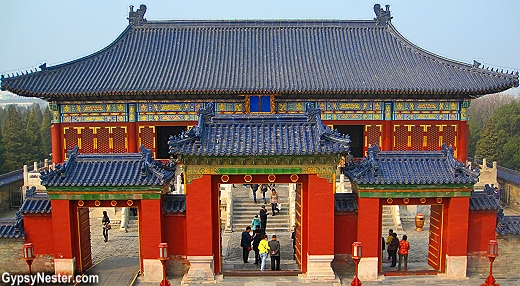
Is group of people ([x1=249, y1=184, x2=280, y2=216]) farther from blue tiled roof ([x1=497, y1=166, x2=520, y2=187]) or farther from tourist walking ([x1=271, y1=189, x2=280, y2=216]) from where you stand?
blue tiled roof ([x1=497, y1=166, x2=520, y2=187])

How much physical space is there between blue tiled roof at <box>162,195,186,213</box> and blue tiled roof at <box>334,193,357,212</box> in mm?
4627

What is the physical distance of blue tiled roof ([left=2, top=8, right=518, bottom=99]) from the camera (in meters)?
24.0

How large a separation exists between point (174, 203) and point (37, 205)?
4141 millimetres

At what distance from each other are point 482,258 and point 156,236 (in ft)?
32.7

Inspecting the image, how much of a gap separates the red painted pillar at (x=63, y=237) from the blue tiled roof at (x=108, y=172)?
77 cm

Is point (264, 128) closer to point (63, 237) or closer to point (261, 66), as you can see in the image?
point (63, 237)

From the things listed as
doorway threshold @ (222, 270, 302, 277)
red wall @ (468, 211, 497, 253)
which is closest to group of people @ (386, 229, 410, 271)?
red wall @ (468, 211, 497, 253)

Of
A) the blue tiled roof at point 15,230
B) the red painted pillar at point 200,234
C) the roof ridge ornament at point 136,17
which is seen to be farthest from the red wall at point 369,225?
the roof ridge ornament at point 136,17

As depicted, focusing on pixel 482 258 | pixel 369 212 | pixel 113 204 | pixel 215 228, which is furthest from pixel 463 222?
pixel 113 204

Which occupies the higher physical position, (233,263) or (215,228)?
(215,228)

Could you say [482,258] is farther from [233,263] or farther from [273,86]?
[273,86]

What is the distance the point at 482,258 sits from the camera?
1386 cm

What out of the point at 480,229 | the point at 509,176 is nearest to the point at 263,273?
the point at 480,229

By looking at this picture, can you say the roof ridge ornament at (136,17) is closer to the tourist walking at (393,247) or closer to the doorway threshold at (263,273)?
the doorway threshold at (263,273)
